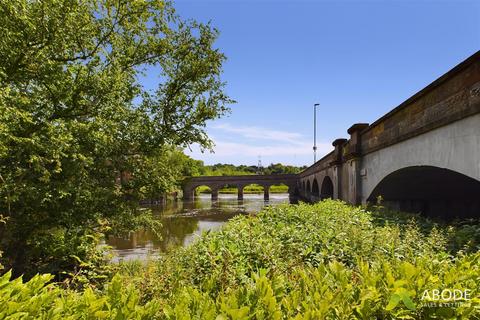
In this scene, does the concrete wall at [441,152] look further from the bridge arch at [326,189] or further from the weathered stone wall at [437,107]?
the bridge arch at [326,189]

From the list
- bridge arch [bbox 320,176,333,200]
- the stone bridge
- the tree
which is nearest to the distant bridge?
the tree

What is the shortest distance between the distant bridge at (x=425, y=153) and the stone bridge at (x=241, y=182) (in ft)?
149

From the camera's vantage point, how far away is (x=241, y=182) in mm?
61625

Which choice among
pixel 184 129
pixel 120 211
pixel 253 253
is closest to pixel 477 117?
pixel 253 253

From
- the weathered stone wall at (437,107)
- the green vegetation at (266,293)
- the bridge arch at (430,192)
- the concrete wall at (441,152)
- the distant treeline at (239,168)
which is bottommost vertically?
the green vegetation at (266,293)

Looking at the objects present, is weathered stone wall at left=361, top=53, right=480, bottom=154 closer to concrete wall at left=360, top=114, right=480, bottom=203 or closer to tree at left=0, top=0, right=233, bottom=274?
concrete wall at left=360, top=114, right=480, bottom=203

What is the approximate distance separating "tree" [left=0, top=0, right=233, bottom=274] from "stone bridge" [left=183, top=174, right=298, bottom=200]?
49417 millimetres

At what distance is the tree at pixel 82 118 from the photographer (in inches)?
291

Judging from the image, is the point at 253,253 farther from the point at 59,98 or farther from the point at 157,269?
the point at 59,98

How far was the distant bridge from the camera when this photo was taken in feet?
18.1

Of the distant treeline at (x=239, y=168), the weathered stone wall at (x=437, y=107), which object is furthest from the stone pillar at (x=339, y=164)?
the distant treeline at (x=239, y=168)

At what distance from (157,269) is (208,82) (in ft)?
28.4

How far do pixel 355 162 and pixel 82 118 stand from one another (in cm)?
968

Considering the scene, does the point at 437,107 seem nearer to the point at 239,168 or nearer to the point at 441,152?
the point at 441,152
